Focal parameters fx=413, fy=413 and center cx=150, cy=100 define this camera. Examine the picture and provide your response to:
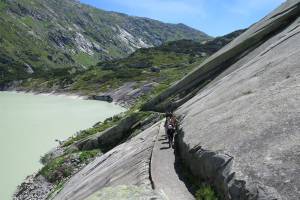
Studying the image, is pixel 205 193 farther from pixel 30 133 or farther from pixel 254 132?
pixel 30 133

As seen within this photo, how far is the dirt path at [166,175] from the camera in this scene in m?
17.0

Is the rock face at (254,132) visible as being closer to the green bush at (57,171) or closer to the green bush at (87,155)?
the green bush at (87,155)

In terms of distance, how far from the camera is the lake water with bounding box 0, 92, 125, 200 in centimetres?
4762

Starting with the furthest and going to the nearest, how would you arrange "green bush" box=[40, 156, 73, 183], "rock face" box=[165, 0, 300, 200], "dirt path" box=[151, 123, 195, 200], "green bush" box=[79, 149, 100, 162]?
"green bush" box=[79, 149, 100, 162], "green bush" box=[40, 156, 73, 183], "dirt path" box=[151, 123, 195, 200], "rock face" box=[165, 0, 300, 200]

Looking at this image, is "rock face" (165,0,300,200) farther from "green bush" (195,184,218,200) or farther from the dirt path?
the dirt path

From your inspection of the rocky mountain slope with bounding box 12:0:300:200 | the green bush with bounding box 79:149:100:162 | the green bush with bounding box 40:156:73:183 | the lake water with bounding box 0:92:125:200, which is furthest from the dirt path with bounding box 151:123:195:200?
the lake water with bounding box 0:92:125:200

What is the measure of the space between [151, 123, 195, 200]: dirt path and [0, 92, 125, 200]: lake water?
21195 millimetres

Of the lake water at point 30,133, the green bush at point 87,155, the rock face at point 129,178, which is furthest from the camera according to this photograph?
the lake water at point 30,133

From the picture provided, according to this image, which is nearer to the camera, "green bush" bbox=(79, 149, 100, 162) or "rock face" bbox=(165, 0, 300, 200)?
"rock face" bbox=(165, 0, 300, 200)

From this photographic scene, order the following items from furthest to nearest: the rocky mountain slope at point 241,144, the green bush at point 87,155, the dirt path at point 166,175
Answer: the green bush at point 87,155 < the dirt path at point 166,175 < the rocky mountain slope at point 241,144

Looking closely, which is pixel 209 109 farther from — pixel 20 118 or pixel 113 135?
pixel 20 118

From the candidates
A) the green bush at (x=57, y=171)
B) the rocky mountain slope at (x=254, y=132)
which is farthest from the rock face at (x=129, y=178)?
the green bush at (x=57, y=171)

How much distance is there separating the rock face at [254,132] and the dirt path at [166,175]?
1.01m

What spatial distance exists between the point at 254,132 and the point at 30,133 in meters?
64.7
